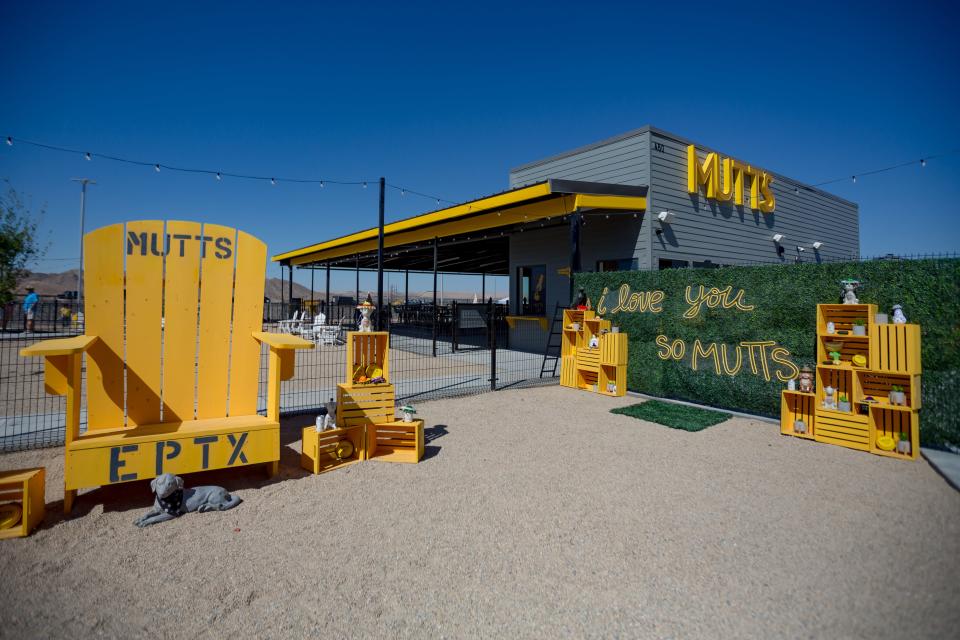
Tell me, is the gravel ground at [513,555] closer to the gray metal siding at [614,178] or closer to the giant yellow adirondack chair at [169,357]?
the giant yellow adirondack chair at [169,357]

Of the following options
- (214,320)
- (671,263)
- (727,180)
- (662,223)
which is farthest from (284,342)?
(727,180)

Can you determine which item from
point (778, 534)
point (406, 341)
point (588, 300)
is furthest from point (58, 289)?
point (778, 534)

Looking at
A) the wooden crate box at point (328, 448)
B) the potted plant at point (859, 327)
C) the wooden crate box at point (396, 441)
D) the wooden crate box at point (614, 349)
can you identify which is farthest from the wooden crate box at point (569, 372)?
the wooden crate box at point (328, 448)

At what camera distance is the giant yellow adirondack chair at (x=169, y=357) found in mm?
3426

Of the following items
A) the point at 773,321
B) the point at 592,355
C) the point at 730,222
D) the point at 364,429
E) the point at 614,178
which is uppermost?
the point at 614,178

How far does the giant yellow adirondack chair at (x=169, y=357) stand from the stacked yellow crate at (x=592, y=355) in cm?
566

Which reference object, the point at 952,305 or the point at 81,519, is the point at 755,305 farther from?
the point at 81,519

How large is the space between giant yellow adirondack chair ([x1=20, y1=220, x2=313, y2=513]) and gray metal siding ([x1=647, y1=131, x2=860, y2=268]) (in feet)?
29.9

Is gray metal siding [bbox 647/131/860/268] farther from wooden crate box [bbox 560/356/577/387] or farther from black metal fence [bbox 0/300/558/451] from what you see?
black metal fence [bbox 0/300/558/451]

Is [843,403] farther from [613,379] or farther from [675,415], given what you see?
[613,379]

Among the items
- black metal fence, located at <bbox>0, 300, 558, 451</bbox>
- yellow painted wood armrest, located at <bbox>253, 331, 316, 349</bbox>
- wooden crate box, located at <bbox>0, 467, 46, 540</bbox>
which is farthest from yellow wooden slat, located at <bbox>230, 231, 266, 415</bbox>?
black metal fence, located at <bbox>0, 300, 558, 451</bbox>

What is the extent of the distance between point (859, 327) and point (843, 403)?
89 cm

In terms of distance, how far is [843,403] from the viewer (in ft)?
17.4

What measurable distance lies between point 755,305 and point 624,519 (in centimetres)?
457
